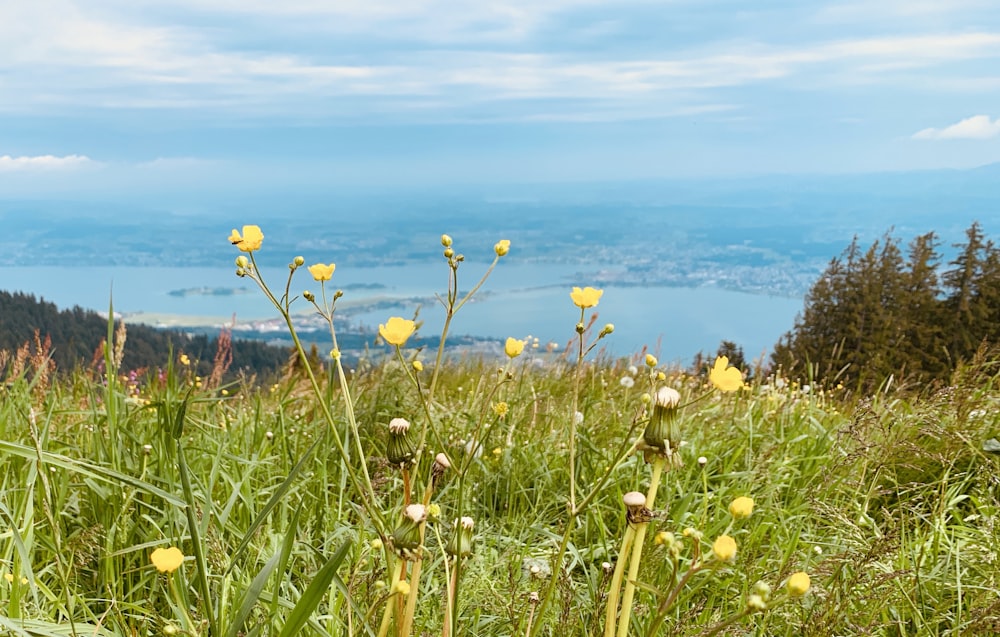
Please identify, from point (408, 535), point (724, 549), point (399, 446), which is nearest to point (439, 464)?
point (399, 446)

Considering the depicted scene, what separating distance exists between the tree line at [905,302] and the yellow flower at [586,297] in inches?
660

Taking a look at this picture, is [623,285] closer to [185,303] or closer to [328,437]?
[185,303]

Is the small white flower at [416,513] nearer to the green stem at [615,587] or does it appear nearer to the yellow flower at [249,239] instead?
the green stem at [615,587]

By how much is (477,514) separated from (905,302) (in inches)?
847

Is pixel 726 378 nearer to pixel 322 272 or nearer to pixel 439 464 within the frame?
pixel 439 464

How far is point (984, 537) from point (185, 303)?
19197 cm

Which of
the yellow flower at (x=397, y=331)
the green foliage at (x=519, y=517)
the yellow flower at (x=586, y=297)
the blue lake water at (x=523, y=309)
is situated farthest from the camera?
the blue lake water at (x=523, y=309)

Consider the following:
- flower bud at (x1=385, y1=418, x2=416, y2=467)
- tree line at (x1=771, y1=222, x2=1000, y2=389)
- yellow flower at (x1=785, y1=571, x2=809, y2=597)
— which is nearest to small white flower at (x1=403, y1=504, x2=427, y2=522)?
flower bud at (x1=385, y1=418, x2=416, y2=467)

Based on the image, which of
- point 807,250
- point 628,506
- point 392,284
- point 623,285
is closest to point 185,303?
point 392,284

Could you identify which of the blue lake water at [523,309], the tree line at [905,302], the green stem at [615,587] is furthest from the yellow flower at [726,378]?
the blue lake water at [523,309]

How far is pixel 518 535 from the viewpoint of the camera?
2.74 m

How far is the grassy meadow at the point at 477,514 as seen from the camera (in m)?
1.24

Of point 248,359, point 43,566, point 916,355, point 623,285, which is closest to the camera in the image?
point 43,566

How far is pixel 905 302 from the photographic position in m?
20.8
